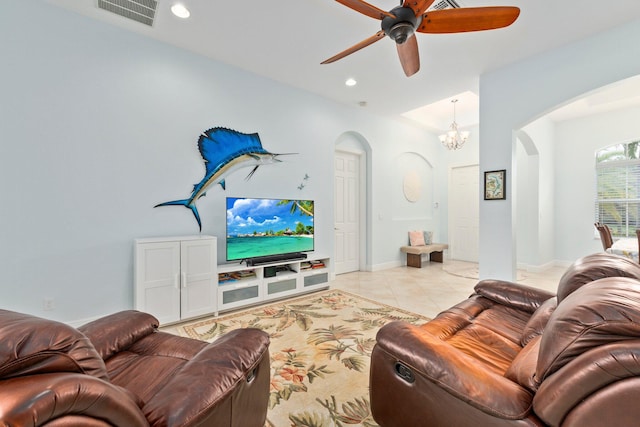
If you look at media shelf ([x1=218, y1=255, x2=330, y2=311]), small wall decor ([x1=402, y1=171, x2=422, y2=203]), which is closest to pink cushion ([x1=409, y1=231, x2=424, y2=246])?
small wall decor ([x1=402, y1=171, x2=422, y2=203])

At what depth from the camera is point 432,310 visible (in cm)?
337

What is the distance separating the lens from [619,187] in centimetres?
535

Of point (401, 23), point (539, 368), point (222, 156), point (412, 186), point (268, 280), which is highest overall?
point (401, 23)

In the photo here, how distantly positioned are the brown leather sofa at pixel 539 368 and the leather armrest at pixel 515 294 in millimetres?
324

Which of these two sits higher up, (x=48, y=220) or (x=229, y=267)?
(x=48, y=220)

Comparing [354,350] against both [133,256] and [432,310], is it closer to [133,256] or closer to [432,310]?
[432,310]

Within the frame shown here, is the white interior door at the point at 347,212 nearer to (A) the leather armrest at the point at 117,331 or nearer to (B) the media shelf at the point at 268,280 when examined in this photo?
(B) the media shelf at the point at 268,280

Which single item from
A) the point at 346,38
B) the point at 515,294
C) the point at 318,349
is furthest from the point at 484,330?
the point at 346,38

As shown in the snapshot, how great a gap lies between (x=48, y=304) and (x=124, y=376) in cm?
213

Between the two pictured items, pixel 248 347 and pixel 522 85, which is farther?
pixel 522 85

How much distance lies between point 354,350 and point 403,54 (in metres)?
2.55

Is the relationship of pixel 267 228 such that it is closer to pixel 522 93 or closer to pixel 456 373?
pixel 456 373

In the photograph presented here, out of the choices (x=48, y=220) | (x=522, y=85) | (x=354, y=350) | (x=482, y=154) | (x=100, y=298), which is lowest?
(x=354, y=350)

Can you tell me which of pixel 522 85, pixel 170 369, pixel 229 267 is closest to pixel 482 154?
pixel 522 85
